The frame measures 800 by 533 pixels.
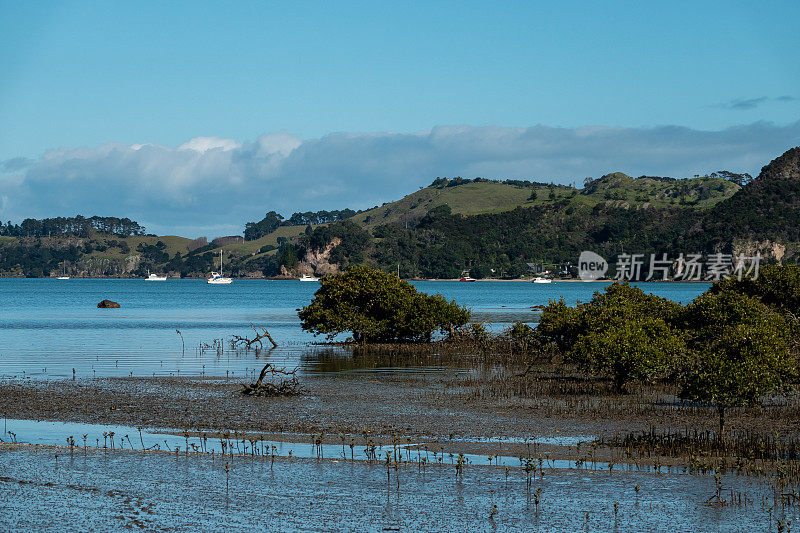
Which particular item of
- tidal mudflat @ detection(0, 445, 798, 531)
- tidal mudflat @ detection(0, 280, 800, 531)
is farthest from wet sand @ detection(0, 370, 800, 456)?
tidal mudflat @ detection(0, 445, 798, 531)

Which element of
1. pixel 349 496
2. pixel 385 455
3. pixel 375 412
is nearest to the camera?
pixel 349 496

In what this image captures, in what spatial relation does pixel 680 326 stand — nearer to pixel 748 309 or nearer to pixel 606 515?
pixel 748 309

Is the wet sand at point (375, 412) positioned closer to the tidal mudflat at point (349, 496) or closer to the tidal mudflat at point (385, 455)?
the tidal mudflat at point (385, 455)

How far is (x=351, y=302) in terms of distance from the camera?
2037 inches

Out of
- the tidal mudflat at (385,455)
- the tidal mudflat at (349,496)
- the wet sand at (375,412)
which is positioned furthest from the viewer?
the wet sand at (375,412)

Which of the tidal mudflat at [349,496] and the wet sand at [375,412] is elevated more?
the wet sand at [375,412]

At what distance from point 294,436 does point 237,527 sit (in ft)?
26.6

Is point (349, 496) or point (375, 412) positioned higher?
point (375, 412)

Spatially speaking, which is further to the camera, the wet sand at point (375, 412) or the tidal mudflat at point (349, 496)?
the wet sand at point (375, 412)

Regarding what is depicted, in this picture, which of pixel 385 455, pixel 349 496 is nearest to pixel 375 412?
pixel 385 455

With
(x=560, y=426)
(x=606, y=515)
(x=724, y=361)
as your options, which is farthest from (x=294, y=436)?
(x=724, y=361)

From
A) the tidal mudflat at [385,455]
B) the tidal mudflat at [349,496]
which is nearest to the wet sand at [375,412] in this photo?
the tidal mudflat at [385,455]

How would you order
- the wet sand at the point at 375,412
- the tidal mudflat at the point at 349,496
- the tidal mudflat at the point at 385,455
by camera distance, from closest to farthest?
the tidal mudflat at the point at 349,496 < the tidal mudflat at the point at 385,455 < the wet sand at the point at 375,412

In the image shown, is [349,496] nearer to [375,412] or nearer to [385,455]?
[385,455]
